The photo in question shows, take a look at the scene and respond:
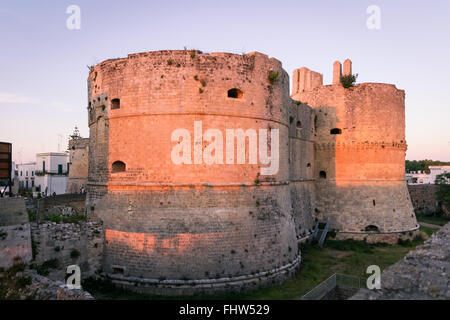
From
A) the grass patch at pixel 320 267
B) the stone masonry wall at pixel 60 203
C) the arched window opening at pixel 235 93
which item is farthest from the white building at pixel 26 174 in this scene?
the arched window opening at pixel 235 93

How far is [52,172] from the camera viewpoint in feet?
133

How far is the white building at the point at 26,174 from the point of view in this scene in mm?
45656

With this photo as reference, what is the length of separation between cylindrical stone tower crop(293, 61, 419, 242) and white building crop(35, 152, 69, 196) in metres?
32.1

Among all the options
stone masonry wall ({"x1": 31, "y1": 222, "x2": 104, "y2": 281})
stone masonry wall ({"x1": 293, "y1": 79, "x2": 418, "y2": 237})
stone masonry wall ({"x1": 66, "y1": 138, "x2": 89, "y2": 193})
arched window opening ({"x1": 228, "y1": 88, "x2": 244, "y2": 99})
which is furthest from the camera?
stone masonry wall ({"x1": 66, "y1": 138, "x2": 89, "y2": 193})

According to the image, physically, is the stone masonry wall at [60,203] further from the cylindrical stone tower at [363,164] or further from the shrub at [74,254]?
the cylindrical stone tower at [363,164]

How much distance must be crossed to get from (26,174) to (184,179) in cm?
4607

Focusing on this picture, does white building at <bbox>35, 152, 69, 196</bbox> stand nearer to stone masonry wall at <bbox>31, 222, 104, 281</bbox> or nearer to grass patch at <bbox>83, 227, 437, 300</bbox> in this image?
stone masonry wall at <bbox>31, 222, 104, 281</bbox>

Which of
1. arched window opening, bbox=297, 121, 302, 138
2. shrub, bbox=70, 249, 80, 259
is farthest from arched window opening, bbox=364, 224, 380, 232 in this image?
shrub, bbox=70, 249, 80, 259

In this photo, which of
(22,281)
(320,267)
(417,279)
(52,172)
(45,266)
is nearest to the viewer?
(417,279)

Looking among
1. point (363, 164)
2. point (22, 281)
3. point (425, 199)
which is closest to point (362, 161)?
point (363, 164)

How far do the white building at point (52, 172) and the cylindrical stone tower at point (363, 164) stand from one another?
3207 cm

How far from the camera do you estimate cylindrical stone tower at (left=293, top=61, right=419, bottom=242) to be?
20.3 m

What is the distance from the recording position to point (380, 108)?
20875 millimetres

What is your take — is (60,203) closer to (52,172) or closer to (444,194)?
(52,172)
